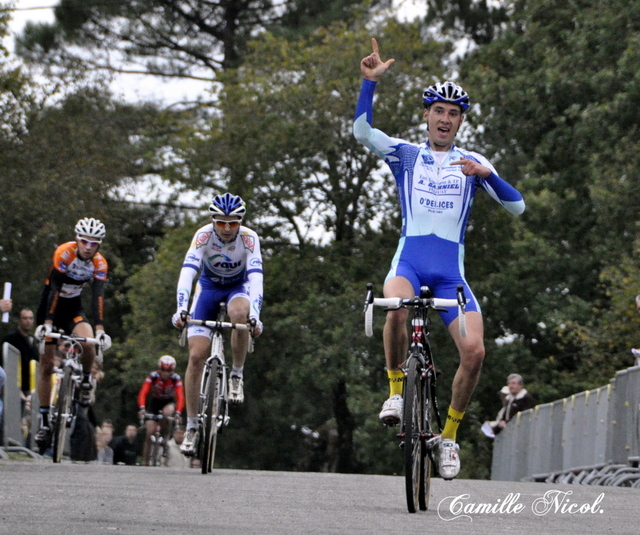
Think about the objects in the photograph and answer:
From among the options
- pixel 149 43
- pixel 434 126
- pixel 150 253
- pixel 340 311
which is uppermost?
pixel 149 43

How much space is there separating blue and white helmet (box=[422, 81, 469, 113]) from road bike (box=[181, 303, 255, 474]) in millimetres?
3459

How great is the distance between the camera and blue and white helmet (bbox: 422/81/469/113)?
373 inches

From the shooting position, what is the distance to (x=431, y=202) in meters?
9.52

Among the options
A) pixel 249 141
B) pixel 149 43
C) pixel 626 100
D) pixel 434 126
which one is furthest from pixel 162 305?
pixel 434 126

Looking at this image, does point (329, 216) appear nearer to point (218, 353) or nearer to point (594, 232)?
point (594, 232)

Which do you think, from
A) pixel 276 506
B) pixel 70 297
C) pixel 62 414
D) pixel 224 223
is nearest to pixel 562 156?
pixel 70 297

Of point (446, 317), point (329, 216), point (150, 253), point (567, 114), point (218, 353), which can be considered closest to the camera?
point (446, 317)

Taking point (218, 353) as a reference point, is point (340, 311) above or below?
above

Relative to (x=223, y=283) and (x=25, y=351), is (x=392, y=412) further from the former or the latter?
(x=25, y=351)

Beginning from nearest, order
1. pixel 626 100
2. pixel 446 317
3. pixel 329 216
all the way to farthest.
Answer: pixel 446 317 → pixel 626 100 → pixel 329 216

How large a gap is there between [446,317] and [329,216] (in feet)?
104

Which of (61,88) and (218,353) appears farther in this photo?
(61,88)

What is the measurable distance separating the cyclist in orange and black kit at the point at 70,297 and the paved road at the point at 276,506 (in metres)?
3.37

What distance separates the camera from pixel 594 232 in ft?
117
